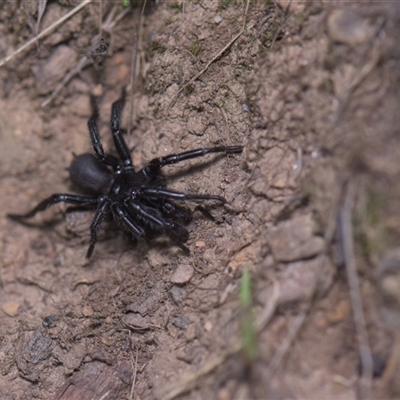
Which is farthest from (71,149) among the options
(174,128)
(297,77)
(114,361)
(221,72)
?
(297,77)

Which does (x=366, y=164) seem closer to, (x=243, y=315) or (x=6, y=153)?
(x=243, y=315)

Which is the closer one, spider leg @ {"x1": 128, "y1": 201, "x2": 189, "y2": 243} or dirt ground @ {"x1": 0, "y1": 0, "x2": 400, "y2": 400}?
dirt ground @ {"x1": 0, "y1": 0, "x2": 400, "y2": 400}

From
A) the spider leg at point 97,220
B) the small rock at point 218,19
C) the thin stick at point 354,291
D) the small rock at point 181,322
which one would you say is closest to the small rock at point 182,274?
the small rock at point 181,322

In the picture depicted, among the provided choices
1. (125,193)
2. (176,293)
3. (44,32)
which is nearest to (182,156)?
(125,193)

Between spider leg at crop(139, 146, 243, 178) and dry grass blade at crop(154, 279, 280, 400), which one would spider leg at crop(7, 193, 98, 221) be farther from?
dry grass blade at crop(154, 279, 280, 400)

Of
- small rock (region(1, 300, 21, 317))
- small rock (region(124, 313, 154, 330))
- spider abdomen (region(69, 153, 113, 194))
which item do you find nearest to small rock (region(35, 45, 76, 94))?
spider abdomen (region(69, 153, 113, 194))

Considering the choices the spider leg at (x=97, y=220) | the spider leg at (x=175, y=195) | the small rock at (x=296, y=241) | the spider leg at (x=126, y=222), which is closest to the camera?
the small rock at (x=296, y=241)

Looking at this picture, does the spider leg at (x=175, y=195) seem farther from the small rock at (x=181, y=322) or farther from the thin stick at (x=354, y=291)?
the thin stick at (x=354, y=291)
